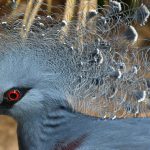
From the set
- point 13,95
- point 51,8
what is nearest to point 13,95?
point 13,95

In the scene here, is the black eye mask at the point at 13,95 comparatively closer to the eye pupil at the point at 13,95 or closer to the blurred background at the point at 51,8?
the eye pupil at the point at 13,95

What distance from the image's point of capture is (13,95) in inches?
86.8

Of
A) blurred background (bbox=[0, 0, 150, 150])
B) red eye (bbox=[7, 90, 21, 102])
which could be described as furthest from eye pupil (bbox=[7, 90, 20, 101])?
blurred background (bbox=[0, 0, 150, 150])

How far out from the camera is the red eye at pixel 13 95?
7.22ft

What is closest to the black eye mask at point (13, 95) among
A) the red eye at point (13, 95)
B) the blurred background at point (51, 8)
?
the red eye at point (13, 95)

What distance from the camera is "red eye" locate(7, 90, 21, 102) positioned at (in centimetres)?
220

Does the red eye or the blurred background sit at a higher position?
the blurred background

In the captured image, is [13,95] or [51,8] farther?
[51,8]

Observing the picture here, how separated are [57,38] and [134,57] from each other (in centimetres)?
34

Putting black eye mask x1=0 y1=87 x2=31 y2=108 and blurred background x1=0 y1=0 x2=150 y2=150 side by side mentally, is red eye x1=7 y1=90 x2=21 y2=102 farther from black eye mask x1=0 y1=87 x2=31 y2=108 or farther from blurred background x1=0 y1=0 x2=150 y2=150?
blurred background x1=0 y1=0 x2=150 y2=150

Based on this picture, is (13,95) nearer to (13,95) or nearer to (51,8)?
(13,95)

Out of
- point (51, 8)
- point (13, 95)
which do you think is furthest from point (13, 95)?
point (51, 8)

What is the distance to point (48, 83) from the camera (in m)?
2.26

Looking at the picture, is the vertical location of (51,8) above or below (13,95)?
above
